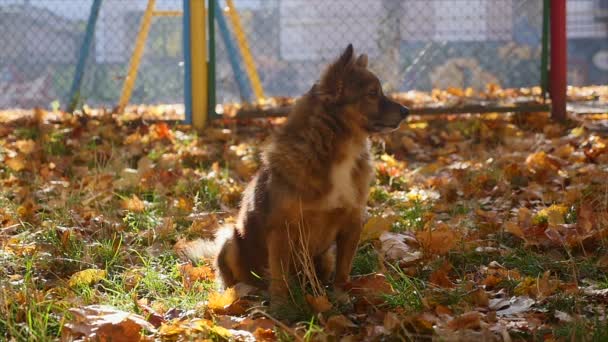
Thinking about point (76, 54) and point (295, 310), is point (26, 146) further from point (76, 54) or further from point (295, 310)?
point (295, 310)

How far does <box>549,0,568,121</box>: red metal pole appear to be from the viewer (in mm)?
7258

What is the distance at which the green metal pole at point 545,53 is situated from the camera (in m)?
7.34

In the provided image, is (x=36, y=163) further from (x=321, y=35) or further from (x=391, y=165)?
(x=321, y=35)

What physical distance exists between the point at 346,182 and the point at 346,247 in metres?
0.32

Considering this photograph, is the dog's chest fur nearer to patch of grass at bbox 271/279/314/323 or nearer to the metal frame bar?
patch of grass at bbox 271/279/314/323

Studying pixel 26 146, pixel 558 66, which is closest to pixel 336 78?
pixel 26 146

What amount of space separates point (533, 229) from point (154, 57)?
21.3 ft

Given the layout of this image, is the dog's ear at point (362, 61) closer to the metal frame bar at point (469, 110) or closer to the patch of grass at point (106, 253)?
the patch of grass at point (106, 253)

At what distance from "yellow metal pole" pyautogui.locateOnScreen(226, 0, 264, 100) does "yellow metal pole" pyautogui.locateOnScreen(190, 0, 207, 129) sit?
1.29 meters

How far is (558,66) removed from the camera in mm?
7344

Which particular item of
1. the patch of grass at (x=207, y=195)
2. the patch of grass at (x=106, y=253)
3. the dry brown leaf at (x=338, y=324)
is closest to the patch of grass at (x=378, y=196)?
the patch of grass at (x=207, y=195)

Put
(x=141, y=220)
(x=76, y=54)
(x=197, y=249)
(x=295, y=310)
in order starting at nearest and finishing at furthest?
(x=295, y=310) → (x=197, y=249) → (x=141, y=220) → (x=76, y=54)

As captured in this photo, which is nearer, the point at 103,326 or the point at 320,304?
the point at 103,326

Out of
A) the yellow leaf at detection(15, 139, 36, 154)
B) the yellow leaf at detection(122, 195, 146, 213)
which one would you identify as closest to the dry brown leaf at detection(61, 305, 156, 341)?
the yellow leaf at detection(122, 195, 146, 213)
